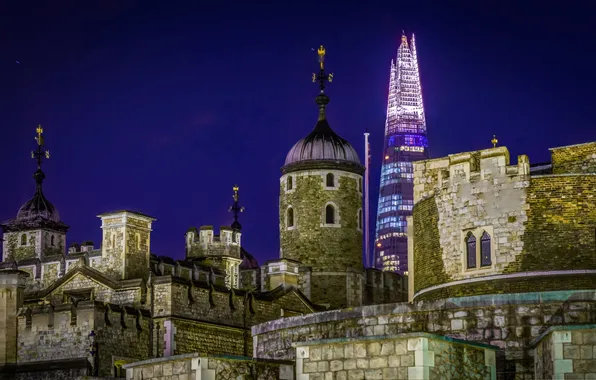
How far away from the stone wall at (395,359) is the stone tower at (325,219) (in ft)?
99.0

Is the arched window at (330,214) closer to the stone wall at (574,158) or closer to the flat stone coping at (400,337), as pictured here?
the stone wall at (574,158)

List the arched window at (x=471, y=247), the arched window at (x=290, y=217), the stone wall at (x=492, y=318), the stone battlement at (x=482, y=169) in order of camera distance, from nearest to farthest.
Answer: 1. the stone wall at (x=492, y=318)
2. the stone battlement at (x=482, y=169)
3. the arched window at (x=471, y=247)
4. the arched window at (x=290, y=217)

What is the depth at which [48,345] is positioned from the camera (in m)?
42.2

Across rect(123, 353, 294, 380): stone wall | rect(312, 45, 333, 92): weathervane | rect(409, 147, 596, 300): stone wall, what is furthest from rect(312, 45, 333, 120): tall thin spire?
rect(123, 353, 294, 380): stone wall

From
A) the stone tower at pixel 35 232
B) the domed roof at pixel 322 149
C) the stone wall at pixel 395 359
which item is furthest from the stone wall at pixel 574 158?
the stone tower at pixel 35 232

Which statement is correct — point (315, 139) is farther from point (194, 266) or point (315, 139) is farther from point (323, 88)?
point (194, 266)

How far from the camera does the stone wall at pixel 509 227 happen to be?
111ft

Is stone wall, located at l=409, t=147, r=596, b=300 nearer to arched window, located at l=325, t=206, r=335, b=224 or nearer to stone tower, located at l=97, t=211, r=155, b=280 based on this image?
stone tower, located at l=97, t=211, r=155, b=280

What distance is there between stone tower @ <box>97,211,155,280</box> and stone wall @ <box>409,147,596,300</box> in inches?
556

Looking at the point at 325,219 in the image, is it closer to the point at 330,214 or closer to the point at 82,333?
the point at 330,214

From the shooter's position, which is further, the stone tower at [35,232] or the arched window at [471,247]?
the stone tower at [35,232]

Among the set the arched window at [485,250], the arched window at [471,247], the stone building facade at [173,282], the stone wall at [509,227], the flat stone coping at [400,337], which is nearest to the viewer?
the flat stone coping at [400,337]

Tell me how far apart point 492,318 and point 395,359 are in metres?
4.61

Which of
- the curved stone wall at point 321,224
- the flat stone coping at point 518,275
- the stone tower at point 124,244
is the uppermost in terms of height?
the curved stone wall at point 321,224
